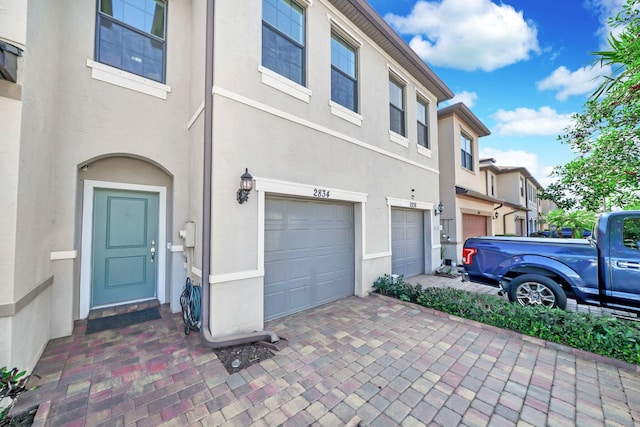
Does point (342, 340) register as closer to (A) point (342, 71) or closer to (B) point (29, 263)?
(B) point (29, 263)

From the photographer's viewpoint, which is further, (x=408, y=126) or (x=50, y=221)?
(x=408, y=126)

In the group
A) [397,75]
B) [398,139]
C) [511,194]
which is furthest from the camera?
[511,194]

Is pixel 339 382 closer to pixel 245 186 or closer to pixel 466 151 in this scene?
pixel 245 186

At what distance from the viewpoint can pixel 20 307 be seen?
2.57 metres

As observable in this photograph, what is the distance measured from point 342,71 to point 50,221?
6138 millimetres

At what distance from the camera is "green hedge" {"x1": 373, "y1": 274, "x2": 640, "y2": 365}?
3.21 metres

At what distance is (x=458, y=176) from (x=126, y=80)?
11.2 metres

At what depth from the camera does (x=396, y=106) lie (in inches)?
304

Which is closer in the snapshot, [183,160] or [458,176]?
[183,160]

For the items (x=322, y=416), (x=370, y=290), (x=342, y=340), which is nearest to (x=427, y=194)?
(x=370, y=290)

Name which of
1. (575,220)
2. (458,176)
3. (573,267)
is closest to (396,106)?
(458,176)

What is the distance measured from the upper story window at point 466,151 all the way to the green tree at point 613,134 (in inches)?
187

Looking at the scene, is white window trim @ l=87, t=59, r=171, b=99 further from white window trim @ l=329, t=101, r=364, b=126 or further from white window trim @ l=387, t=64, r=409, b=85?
white window trim @ l=387, t=64, r=409, b=85

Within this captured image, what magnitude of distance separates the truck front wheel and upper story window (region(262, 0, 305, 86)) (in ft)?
18.9
